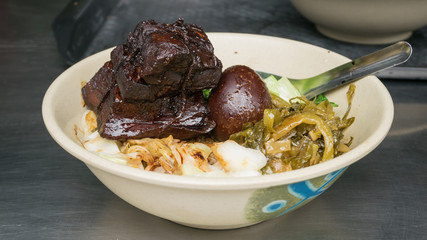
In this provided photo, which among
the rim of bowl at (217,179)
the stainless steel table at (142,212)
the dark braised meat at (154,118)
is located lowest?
the stainless steel table at (142,212)

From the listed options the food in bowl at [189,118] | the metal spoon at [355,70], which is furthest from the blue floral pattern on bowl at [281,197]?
the metal spoon at [355,70]

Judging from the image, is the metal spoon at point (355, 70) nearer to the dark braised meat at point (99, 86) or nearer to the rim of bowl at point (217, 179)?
the rim of bowl at point (217, 179)

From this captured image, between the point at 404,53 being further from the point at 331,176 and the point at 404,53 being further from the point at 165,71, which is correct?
the point at 165,71

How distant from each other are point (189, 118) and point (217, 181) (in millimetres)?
488

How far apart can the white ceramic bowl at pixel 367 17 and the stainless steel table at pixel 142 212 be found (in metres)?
0.35

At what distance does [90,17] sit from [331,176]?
225cm

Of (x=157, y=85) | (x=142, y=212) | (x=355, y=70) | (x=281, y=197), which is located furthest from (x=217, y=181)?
(x=355, y=70)

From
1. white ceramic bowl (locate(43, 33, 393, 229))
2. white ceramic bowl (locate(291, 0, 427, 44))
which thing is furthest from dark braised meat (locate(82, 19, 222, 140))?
white ceramic bowl (locate(291, 0, 427, 44))

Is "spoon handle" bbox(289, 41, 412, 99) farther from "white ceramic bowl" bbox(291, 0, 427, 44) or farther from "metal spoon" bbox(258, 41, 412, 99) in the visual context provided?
"white ceramic bowl" bbox(291, 0, 427, 44)

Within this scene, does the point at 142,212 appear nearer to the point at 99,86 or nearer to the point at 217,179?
the point at 99,86

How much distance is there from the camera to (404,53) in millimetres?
1662

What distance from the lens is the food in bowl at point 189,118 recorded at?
147 centimetres

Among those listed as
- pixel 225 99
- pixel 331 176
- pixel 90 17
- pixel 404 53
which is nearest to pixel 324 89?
pixel 404 53

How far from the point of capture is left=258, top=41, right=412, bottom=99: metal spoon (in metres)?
1.69
